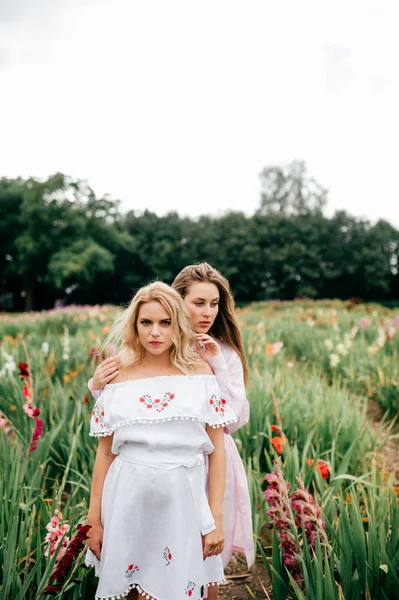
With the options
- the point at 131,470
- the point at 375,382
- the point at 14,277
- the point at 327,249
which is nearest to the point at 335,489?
the point at 131,470

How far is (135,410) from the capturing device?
4.94ft

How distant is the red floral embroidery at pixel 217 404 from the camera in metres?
1.59

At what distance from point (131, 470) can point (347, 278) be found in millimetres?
32325

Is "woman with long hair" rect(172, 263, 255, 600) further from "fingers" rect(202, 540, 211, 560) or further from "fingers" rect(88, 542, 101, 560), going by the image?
"fingers" rect(88, 542, 101, 560)

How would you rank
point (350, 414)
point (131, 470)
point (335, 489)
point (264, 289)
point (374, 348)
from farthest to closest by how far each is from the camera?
point (264, 289)
point (374, 348)
point (350, 414)
point (335, 489)
point (131, 470)

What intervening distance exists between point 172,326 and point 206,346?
→ 22 centimetres

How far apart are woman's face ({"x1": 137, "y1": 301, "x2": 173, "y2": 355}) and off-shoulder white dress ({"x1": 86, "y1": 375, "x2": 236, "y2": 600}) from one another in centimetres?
12

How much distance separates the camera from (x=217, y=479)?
62.0 inches

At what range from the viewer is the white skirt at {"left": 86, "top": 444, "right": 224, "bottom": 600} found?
1.43m

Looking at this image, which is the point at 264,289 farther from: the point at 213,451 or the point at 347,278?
the point at 213,451

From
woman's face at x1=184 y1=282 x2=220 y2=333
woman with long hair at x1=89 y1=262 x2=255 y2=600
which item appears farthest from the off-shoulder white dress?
woman's face at x1=184 y1=282 x2=220 y2=333

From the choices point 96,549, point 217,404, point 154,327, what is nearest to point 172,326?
point 154,327

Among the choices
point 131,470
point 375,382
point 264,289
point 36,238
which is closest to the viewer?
point 131,470

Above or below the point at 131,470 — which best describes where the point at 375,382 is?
below
